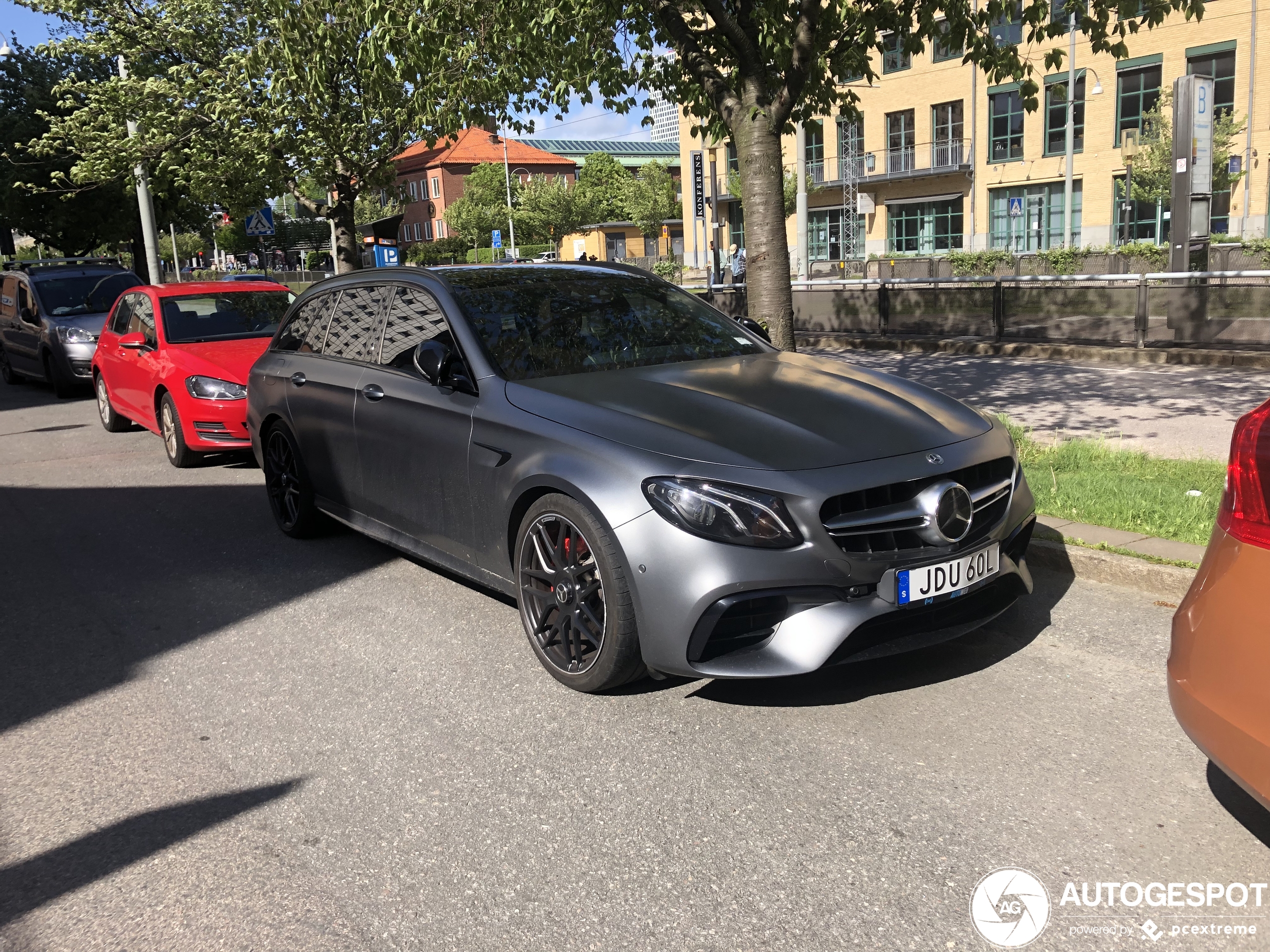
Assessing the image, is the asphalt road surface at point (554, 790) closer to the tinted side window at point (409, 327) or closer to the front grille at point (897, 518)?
the front grille at point (897, 518)

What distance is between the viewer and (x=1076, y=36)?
4762cm

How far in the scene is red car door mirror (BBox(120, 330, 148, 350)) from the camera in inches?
410

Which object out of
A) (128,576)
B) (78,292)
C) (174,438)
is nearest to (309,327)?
(128,576)

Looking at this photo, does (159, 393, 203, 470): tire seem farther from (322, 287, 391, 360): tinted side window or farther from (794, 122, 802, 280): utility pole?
(794, 122, 802, 280): utility pole

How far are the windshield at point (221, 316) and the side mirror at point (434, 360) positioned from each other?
603 centimetres

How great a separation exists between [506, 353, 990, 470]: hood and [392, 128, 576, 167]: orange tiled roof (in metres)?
105

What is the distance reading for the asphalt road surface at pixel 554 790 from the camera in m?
2.87

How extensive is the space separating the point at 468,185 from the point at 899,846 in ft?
327

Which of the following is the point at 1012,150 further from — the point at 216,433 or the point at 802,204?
the point at 216,433

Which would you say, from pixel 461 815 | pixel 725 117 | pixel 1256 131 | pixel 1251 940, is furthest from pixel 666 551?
pixel 1256 131

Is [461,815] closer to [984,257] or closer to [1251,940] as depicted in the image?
[1251,940]

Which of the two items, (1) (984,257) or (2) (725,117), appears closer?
(2) (725,117)

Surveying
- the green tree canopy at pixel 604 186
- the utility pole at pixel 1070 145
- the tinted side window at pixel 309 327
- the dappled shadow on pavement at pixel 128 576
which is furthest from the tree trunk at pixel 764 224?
the green tree canopy at pixel 604 186

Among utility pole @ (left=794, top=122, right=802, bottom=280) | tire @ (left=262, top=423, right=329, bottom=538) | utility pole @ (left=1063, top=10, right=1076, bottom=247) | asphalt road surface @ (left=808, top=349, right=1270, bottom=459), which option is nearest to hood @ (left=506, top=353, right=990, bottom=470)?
tire @ (left=262, top=423, right=329, bottom=538)
